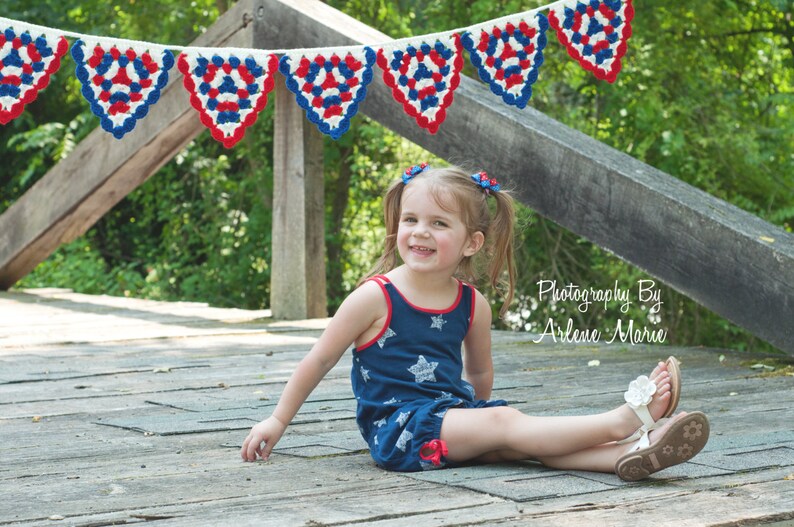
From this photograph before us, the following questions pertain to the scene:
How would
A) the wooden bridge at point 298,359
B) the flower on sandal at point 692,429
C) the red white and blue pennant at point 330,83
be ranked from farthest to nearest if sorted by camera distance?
1. the red white and blue pennant at point 330,83
2. the flower on sandal at point 692,429
3. the wooden bridge at point 298,359

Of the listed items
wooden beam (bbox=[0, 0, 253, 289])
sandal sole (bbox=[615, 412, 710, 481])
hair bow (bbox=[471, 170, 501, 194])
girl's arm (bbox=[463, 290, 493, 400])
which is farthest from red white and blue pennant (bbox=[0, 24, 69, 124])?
wooden beam (bbox=[0, 0, 253, 289])

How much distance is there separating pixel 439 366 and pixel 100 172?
13.9 ft

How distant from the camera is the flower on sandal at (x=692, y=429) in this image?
2.62 meters

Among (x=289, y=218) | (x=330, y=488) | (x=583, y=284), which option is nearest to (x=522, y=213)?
(x=583, y=284)

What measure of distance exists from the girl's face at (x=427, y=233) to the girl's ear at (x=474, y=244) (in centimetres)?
3

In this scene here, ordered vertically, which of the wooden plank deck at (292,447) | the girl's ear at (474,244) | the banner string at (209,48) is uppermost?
the banner string at (209,48)

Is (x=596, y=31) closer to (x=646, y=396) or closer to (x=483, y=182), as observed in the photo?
(x=483, y=182)

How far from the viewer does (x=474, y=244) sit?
3209 mm

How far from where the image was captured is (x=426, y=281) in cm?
317

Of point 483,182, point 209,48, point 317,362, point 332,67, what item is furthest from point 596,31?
point 317,362

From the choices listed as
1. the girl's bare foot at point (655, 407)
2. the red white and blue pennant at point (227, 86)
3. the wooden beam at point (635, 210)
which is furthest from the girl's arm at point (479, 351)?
the wooden beam at point (635, 210)

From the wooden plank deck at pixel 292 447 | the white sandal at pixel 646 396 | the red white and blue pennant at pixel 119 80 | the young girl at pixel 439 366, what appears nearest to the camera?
the wooden plank deck at pixel 292 447

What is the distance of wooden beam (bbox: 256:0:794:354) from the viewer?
430 cm

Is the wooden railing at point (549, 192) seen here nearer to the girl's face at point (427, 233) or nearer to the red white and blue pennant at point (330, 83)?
the red white and blue pennant at point (330, 83)
